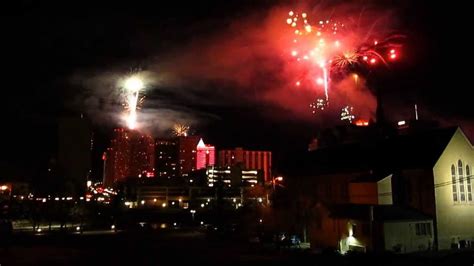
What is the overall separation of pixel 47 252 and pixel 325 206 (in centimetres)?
2203

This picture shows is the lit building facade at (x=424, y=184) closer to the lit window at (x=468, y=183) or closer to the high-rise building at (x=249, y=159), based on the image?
the lit window at (x=468, y=183)

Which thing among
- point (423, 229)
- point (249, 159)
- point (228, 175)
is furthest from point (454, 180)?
point (249, 159)

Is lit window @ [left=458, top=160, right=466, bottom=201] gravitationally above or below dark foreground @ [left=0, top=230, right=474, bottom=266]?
above

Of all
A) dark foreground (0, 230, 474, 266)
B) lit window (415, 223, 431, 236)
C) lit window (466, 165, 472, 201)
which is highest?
lit window (466, 165, 472, 201)

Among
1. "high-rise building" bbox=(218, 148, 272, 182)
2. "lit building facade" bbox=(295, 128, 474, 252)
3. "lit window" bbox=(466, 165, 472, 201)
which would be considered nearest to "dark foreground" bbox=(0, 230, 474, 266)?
"lit building facade" bbox=(295, 128, 474, 252)

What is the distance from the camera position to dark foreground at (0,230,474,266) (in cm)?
2776

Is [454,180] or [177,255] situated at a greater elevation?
[454,180]

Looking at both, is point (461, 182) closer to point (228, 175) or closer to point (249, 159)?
point (228, 175)

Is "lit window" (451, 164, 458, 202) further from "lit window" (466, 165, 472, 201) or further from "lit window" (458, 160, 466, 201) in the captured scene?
"lit window" (466, 165, 472, 201)

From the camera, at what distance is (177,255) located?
1326 inches

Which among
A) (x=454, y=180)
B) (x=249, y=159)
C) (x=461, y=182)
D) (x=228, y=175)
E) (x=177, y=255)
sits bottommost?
(x=177, y=255)

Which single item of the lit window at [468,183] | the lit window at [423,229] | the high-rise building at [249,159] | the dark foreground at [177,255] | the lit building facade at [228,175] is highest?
the high-rise building at [249,159]

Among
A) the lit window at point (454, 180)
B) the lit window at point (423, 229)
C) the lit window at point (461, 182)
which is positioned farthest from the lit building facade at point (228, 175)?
the lit window at point (423, 229)

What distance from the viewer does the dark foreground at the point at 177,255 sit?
27764 mm
